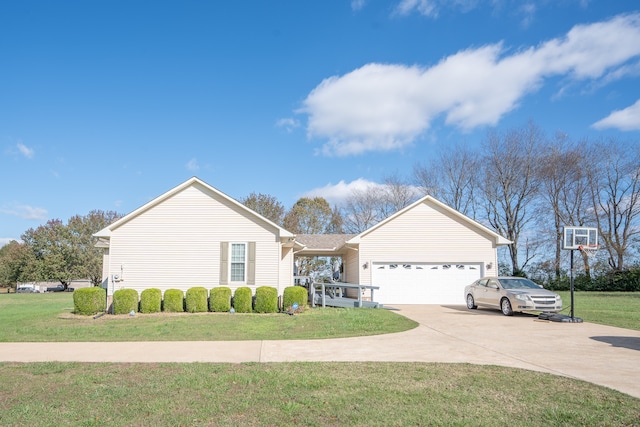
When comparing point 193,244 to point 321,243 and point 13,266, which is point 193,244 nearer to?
point 321,243

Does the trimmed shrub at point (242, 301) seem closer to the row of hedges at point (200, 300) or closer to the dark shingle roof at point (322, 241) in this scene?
the row of hedges at point (200, 300)

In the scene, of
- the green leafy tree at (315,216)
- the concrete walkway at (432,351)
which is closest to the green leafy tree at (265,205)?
the green leafy tree at (315,216)

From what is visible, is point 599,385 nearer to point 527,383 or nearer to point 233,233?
point 527,383

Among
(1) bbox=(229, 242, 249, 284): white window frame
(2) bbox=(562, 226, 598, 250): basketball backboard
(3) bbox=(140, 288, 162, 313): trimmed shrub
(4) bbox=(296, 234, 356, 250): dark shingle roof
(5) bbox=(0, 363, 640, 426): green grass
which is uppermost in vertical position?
(4) bbox=(296, 234, 356, 250): dark shingle roof

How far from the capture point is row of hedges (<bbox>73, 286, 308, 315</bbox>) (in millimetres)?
16656

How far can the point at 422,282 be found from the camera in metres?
21.8

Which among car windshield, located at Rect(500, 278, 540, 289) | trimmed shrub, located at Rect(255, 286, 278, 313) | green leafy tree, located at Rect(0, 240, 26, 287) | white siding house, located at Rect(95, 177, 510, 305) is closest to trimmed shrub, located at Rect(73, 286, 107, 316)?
white siding house, located at Rect(95, 177, 510, 305)

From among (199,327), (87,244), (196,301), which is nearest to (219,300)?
(196,301)

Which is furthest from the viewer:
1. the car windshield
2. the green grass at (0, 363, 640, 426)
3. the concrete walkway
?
the car windshield

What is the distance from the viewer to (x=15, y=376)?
6.61 metres

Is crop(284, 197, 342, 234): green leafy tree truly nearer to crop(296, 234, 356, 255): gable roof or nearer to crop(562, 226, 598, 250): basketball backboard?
crop(296, 234, 356, 255): gable roof

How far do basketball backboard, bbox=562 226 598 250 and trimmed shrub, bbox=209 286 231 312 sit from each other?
1175 cm

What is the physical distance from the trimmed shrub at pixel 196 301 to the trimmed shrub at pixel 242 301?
1.12 m

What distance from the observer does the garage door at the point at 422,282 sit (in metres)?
21.6
